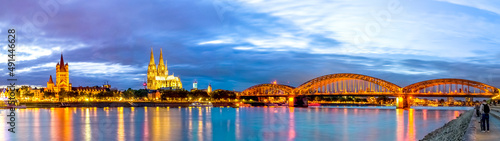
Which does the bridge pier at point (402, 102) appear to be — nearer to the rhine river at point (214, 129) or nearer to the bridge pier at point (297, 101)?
the bridge pier at point (297, 101)

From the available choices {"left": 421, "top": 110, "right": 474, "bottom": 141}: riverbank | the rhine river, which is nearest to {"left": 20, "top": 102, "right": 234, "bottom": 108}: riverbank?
the rhine river

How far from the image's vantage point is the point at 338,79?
18050cm

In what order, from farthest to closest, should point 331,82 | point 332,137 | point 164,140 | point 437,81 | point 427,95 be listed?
point 331,82 → point 437,81 → point 427,95 → point 332,137 → point 164,140

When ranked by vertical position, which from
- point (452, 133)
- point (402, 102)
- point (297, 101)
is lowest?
point (402, 102)

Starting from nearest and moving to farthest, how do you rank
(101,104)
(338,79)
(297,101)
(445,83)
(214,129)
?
(214,129) < (445,83) < (101,104) < (338,79) < (297,101)

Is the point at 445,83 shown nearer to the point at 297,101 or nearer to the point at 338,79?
the point at 338,79

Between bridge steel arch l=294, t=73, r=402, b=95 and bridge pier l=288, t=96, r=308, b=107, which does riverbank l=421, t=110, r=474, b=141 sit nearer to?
bridge steel arch l=294, t=73, r=402, b=95

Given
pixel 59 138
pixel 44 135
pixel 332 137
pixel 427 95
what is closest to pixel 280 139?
pixel 332 137

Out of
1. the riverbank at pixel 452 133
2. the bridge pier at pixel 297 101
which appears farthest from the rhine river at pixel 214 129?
the bridge pier at pixel 297 101

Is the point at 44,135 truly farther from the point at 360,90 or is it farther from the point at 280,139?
the point at 360,90

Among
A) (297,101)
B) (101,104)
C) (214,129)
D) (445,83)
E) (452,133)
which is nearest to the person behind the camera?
(452,133)

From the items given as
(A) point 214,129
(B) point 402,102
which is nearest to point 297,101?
(B) point 402,102

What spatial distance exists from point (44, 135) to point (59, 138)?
4.35m

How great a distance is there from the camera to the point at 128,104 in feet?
609
